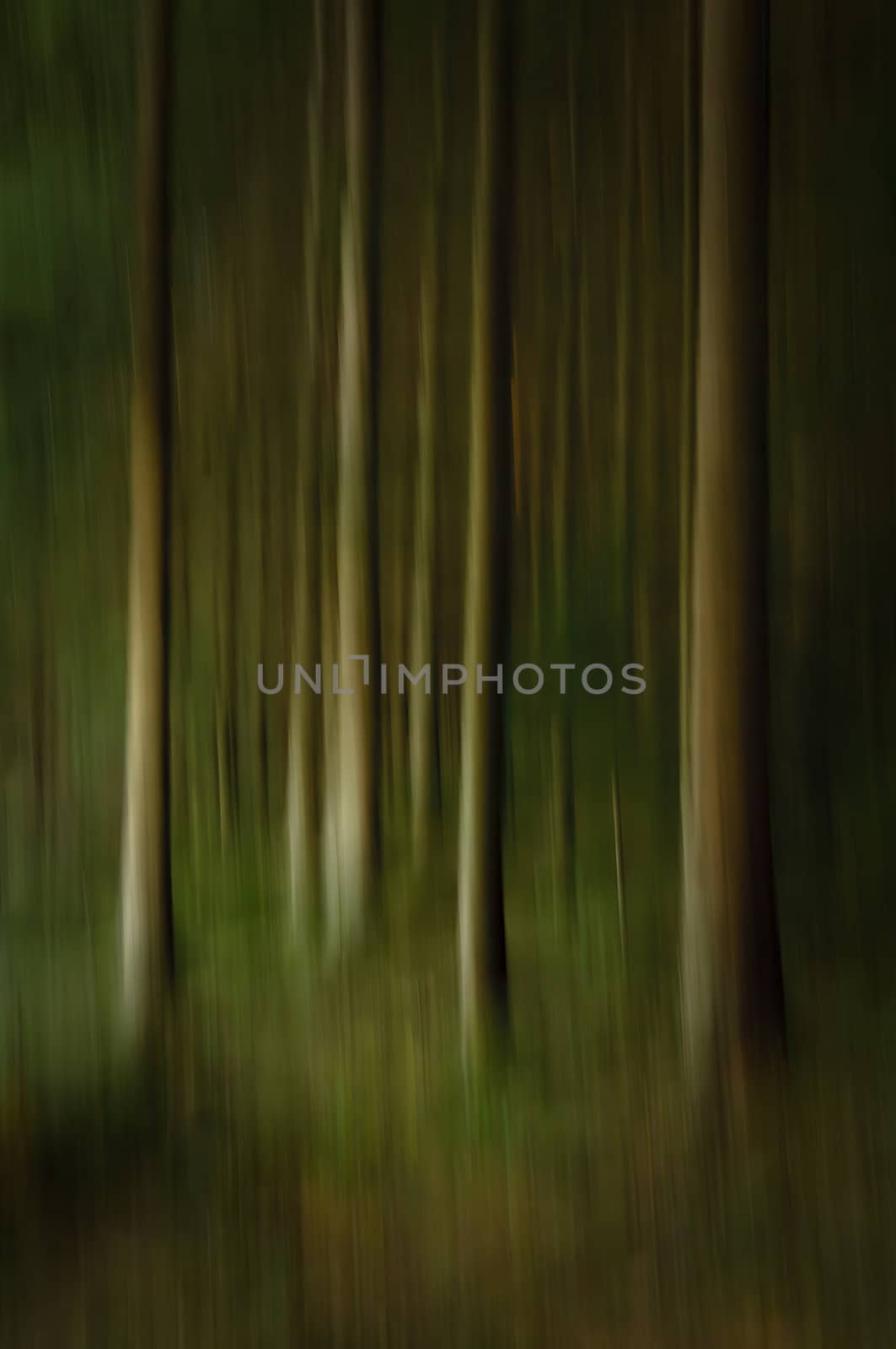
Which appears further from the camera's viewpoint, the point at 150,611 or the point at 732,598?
the point at 150,611

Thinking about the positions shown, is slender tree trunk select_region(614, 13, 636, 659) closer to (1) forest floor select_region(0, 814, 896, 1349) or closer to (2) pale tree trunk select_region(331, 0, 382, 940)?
(2) pale tree trunk select_region(331, 0, 382, 940)

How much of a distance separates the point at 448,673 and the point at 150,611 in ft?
1.22

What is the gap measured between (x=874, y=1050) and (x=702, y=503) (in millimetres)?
620

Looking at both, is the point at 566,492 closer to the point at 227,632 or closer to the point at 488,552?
the point at 488,552

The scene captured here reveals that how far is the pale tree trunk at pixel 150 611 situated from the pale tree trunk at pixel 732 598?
0.62 metres

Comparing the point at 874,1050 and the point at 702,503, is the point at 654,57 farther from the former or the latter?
the point at 874,1050

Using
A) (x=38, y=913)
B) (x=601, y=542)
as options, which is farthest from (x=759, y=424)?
(x=38, y=913)

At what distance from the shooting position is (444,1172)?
1.11 meters

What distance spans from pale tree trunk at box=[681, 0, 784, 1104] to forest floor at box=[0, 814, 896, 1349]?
0.04 m

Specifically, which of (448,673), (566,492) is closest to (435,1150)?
(448,673)

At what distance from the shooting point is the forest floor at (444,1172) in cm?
105

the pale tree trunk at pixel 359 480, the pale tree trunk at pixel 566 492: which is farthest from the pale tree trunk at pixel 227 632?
the pale tree trunk at pixel 566 492

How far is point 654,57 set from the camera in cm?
110

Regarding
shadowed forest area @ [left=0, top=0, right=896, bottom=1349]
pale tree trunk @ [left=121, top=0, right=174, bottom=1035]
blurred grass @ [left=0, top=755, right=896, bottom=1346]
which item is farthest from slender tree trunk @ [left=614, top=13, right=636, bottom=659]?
pale tree trunk @ [left=121, top=0, right=174, bottom=1035]
